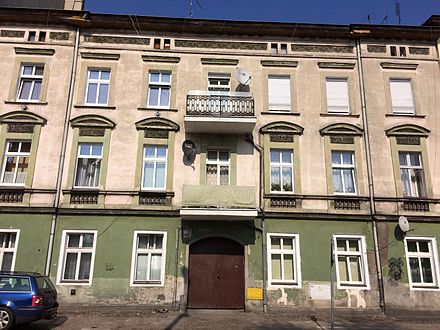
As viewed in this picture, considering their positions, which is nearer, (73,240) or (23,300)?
(23,300)

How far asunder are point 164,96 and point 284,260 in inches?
314

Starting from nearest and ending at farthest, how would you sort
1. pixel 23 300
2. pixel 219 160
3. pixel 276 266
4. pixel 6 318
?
pixel 6 318 → pixel 23 300 → pixel 276 266 → pixel 219 160

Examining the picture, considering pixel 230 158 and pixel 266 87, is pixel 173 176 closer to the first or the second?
pixel 230 158

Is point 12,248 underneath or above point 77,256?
above

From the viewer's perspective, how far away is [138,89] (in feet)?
47.9

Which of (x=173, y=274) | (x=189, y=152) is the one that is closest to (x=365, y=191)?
(x=189, y=152)

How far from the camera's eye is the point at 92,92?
14695 millimetres

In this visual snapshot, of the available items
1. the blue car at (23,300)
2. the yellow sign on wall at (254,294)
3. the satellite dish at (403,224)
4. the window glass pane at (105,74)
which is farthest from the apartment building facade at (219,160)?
the blue car at (23,300)

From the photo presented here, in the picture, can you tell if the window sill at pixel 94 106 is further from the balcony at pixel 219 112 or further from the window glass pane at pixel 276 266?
the window glass pane at pixel 276 266

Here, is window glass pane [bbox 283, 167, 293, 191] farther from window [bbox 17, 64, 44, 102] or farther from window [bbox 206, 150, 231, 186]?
window [bbox 17, 64, 44, 102]

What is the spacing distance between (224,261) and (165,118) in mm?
5927

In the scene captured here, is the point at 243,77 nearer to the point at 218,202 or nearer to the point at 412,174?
the point at 218,202

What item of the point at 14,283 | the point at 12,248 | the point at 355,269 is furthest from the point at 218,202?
the point at 12,248

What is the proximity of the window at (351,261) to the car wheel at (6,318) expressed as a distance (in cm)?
1017
